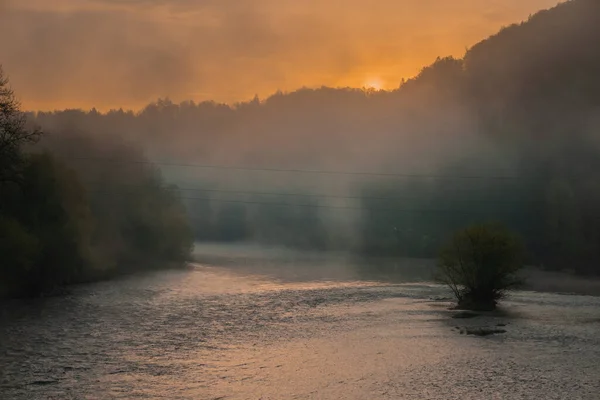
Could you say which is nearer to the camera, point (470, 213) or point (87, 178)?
point (87, 178)

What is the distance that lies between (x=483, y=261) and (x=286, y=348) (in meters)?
24.5

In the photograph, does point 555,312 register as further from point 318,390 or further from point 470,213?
point 470,213

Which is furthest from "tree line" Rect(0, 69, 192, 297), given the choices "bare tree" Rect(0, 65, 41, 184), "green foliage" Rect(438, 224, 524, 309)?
"green foliage" Rect(438, 224, 524, 309)

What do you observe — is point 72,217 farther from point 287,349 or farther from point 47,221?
point 287,349

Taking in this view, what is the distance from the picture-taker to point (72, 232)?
70688 mm

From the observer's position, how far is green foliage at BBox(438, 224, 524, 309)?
59219 mm

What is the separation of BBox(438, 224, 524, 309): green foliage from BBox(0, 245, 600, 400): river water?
295 centimetres

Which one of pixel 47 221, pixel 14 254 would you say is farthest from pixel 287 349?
pixel 47 221

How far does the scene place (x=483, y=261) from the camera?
195ft

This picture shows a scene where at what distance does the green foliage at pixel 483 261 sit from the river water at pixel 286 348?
9.68 ft

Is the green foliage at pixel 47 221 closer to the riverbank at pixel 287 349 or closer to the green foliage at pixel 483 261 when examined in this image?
the riverbank at pixel 287 349

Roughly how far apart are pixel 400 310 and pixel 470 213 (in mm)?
58672

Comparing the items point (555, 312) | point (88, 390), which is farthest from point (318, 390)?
point (555, 312)

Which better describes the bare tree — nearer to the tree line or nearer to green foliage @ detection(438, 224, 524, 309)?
the tree line
